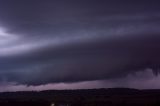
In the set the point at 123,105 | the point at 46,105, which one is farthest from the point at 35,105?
the point at 123,105

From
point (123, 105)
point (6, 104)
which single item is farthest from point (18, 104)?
point (123, 105)

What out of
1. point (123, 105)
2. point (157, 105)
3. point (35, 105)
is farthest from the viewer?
point (123, 105)

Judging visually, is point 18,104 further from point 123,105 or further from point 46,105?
point 123,105

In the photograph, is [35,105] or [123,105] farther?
[123,105]

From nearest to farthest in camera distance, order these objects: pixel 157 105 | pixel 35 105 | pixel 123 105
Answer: pixel 157 105
pixel 35 105
pixel 123 105

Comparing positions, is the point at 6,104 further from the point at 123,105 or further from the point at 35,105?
the point at 123,105

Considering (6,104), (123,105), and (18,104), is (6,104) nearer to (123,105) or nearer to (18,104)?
(18,104)

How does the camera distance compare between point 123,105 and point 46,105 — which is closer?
point 46,105
